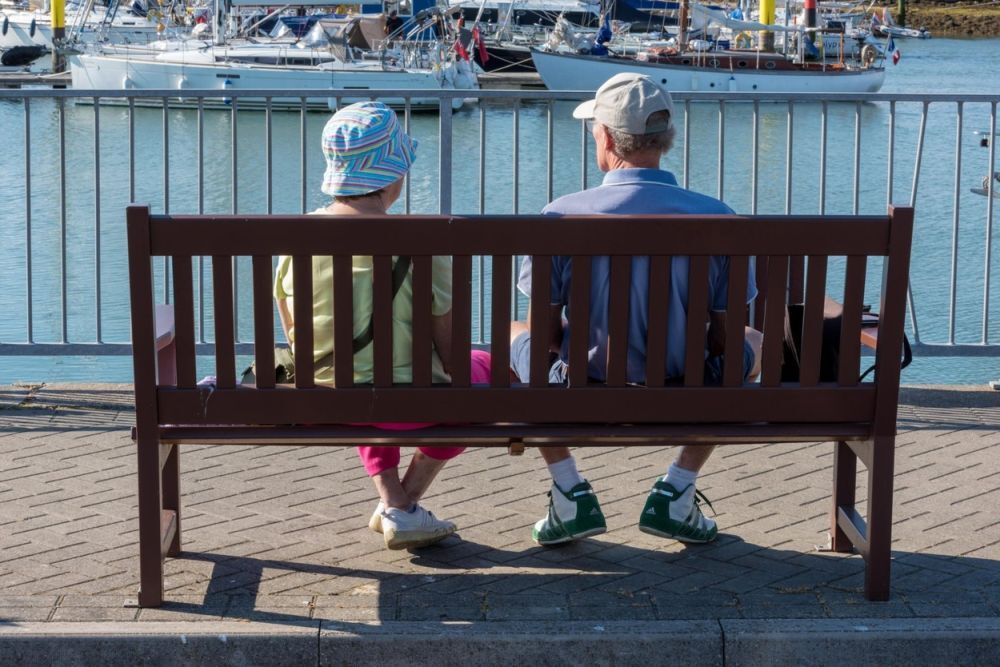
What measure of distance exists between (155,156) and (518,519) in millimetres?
18448

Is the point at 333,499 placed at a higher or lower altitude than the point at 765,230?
lower

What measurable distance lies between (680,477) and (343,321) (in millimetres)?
1126

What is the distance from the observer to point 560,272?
3.70m

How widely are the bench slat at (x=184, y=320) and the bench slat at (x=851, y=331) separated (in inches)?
62.1

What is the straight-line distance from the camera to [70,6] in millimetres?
49625

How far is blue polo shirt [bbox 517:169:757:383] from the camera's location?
3.71 metres

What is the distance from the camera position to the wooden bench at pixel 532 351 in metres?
3.50

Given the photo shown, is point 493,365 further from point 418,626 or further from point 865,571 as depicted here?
point 865,571

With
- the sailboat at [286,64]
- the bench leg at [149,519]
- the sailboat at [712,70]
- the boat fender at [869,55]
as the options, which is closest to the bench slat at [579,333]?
the bench leg at [149,519]

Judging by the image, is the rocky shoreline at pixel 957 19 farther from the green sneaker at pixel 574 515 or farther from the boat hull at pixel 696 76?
the green sneaker at pixel 574 515

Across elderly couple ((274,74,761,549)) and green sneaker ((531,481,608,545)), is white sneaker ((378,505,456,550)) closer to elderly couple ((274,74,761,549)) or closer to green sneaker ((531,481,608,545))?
elderly couple ((274,74,761,549))

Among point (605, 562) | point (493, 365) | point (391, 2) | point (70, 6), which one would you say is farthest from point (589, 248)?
point (70, 6)

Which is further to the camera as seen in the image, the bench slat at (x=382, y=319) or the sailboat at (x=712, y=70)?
the sailboat at (x=712, y=70)

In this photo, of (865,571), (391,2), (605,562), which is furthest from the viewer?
(391,2)
